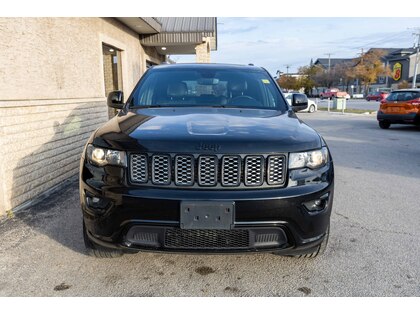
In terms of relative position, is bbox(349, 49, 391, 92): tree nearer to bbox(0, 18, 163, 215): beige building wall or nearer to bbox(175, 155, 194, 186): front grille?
bbox(0, 18, 163, 215): beige building wall

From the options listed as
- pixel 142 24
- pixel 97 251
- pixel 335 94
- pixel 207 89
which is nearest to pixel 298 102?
pixel 207 89

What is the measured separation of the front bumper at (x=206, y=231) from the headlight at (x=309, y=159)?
0.16ft

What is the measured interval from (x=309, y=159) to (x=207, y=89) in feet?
A: 5.38

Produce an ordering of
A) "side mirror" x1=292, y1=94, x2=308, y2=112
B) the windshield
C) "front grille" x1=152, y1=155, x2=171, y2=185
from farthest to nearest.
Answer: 1. "side mirror" x1=292, y1=94, x2=308, y2=112
2. the windshield
3. "front grille" x1=152, y1=155, x2=171, y2=185

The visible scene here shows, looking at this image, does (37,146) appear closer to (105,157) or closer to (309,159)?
(105,157)

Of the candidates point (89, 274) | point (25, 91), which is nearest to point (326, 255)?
point (89, 274)

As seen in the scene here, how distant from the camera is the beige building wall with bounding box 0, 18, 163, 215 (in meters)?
4.08

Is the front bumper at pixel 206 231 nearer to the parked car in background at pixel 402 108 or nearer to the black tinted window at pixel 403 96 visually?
the parked car in background at pixel 402 108

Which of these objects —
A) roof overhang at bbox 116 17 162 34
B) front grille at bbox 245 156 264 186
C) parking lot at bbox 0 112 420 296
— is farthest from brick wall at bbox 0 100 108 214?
roof overhang at bbox 116 17 162 34

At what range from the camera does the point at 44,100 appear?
4.86 m

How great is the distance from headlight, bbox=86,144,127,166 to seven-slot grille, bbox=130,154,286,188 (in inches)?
3.3

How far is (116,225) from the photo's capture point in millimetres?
2352

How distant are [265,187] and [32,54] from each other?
4150 millimetres

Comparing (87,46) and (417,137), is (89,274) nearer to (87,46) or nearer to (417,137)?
(87,46)
